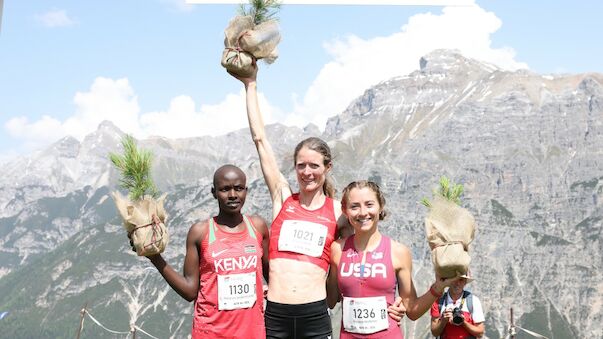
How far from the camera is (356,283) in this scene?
19.7 feet

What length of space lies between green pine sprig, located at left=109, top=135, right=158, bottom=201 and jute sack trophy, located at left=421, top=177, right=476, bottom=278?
2.20 m

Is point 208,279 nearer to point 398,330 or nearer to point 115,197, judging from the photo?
point 115,197

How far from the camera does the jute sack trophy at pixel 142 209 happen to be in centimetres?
517

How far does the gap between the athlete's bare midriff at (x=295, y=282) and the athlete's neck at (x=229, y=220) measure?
0.51 meters

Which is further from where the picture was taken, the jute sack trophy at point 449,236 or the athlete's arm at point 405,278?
the athlete's arm at point 405,278

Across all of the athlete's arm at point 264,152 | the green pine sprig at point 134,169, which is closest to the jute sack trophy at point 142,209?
the green pine sprig at point 134,169

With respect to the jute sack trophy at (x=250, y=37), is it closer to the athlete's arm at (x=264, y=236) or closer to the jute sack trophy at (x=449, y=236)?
the athlete's arm at (x=264, y=236)

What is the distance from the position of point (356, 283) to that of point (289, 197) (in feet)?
3.68

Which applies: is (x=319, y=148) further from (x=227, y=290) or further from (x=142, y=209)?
(x=142, y=209)

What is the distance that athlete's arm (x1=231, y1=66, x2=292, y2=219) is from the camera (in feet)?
22.1

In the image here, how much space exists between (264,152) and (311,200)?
86 cm

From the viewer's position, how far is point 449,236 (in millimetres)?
5020

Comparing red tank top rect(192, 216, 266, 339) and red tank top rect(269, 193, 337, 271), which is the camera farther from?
red tank top rect(192, 216, 266, 339)

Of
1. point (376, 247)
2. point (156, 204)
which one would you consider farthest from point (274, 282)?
point (156, 204)
